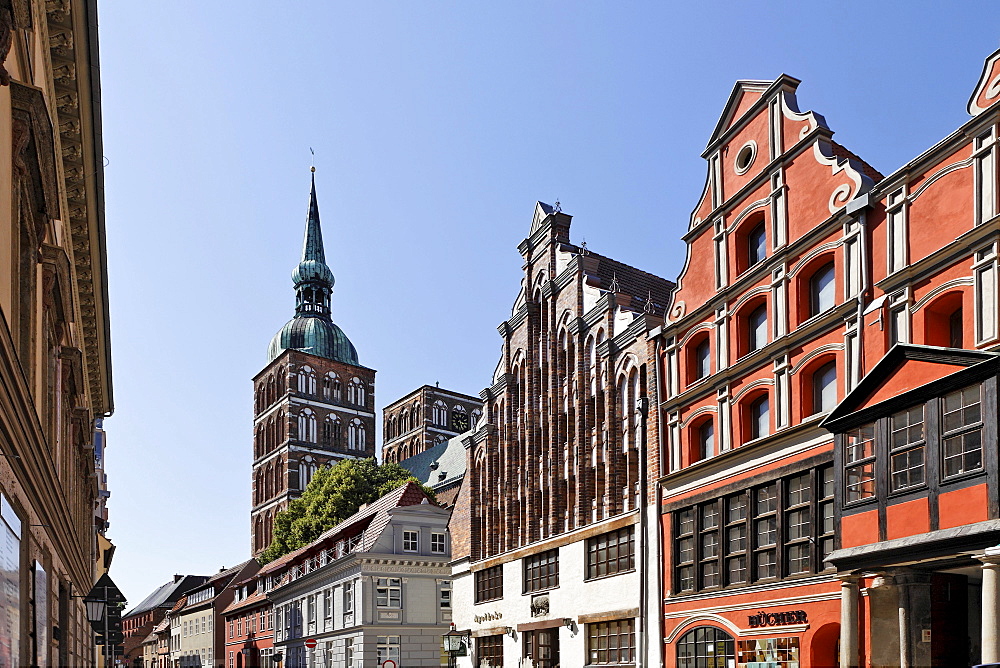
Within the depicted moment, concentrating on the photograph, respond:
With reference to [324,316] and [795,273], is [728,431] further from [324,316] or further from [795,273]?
[324,316]

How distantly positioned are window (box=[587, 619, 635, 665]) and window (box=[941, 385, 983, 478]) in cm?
1578

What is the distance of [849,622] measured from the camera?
21.0m

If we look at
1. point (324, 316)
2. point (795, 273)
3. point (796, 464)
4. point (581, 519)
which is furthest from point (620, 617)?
point (324, 316)

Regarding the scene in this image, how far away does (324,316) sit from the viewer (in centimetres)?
12850

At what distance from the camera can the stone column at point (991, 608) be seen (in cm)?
1639

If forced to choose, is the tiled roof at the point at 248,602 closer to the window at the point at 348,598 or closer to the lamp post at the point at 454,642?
the window at the point at 348,598

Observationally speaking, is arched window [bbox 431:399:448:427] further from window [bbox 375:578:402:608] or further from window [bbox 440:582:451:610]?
window [bbox 375:578:402:608]

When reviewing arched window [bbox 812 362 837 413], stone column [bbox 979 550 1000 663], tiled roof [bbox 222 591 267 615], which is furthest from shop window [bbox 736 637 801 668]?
tiled roof [bbox 222 591 267 615]

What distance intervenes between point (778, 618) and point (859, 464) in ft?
19.7

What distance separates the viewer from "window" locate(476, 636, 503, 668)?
41812mm

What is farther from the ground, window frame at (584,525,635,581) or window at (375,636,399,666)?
window frame at (584,525,635,581)

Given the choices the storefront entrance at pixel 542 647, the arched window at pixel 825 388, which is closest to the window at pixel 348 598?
the storefront entrance at pixel 542 647

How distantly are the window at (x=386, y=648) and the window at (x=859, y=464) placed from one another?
35.6m

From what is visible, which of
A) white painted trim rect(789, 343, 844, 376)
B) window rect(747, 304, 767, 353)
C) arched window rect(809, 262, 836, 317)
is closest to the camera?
white painted trim rect(789, 343, 844, 376)
